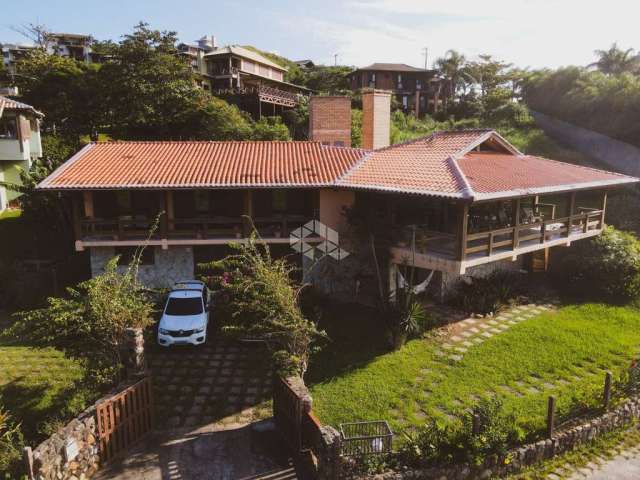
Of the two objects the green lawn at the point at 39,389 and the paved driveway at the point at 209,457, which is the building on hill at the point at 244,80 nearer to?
the green lawn at the point at 39,389

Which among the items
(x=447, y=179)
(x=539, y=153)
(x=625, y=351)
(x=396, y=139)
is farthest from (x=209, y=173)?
(x=539, y=153)

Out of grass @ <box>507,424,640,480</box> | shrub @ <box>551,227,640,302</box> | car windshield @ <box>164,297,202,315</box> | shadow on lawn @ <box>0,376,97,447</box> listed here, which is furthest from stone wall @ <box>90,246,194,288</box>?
shrub @ <box>551,227,640,302</box>

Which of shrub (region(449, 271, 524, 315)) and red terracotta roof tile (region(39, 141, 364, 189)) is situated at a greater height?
red terracotta roof tile (region(39, 141, 364, 189))

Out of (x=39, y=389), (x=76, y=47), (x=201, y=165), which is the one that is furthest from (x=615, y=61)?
(x=76, y=47)

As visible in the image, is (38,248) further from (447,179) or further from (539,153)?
(539,153)

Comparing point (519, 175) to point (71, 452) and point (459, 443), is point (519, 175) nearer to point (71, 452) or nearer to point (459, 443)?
point (459, 443)

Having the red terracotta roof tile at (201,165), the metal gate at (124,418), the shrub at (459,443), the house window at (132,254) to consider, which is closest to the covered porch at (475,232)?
the red terracotta roof tile at (201,165)

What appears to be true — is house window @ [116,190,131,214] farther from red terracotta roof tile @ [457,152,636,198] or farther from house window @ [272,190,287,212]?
red terracotta roof tile @ [457,152,636,198]
